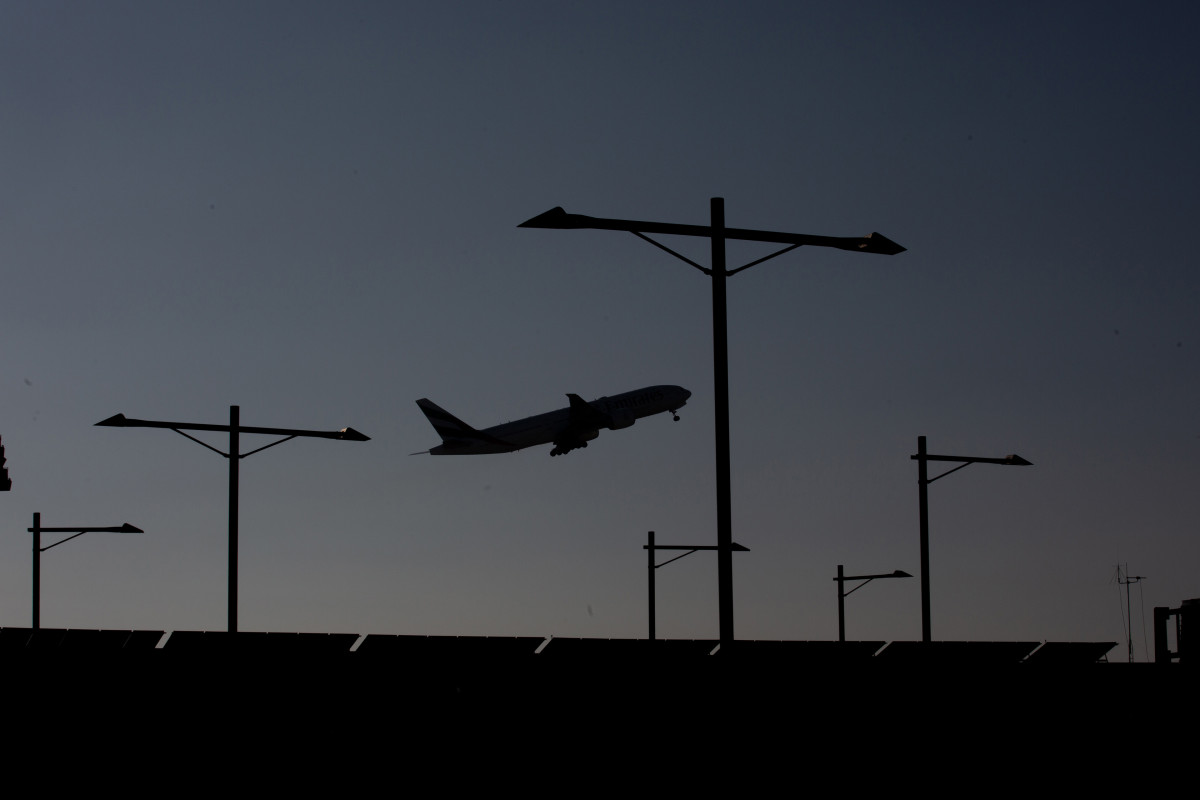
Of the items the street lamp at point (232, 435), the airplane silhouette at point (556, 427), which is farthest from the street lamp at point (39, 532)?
the airplane silhouette at point (556, 427)

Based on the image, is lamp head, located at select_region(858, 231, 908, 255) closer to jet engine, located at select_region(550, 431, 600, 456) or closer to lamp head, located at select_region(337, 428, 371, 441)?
lamp head, located at select_region(337, 428, 371, 441)

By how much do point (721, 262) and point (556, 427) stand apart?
6702 cm

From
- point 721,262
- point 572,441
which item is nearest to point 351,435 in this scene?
point 721,262

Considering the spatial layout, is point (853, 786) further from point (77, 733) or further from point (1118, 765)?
point (77, 733)

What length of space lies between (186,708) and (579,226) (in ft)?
30.9

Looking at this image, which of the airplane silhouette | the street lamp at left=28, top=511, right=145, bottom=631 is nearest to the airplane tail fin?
the airplane silhouette

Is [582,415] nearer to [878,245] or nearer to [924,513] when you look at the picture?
[924,513]

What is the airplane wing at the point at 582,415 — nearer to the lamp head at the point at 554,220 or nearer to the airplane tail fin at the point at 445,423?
the airplane tail fin at the point at 445,423

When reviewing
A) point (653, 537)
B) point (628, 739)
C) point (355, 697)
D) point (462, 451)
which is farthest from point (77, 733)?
point (462, 451)

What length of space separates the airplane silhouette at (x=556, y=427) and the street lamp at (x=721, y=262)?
65.6 meters

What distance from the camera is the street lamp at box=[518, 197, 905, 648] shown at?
21641mm

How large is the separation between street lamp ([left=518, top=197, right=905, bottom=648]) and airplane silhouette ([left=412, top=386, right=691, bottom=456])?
65563 millimetres

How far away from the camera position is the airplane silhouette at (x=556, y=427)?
89188 mm

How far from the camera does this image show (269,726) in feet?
81.7
